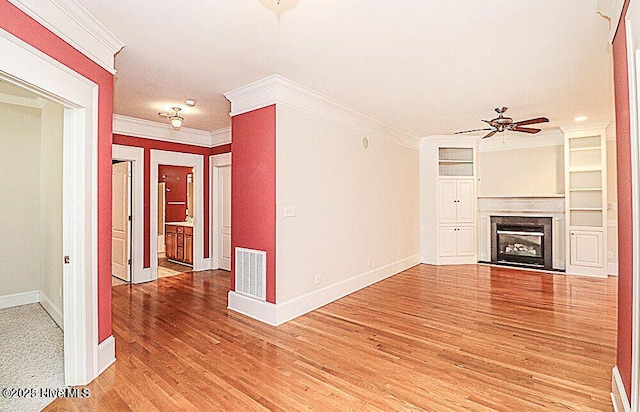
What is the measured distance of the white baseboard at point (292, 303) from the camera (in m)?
3.77

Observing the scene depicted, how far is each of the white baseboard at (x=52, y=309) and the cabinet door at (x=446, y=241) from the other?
253 inches

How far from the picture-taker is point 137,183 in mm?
5672

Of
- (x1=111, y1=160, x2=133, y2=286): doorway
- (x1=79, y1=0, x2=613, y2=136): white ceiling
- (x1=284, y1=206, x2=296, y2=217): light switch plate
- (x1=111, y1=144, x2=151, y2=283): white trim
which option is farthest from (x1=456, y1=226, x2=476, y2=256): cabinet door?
(x1=111, y1=160, x2=133, y2=286): doorway

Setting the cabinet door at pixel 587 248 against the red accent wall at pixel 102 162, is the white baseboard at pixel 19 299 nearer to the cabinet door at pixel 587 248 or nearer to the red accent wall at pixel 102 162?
the red accent wall at pixel 102 162

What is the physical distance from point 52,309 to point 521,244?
803 centimetres

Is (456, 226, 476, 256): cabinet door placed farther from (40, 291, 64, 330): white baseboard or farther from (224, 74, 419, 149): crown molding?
(40, 291, 64, 330): white baseboard

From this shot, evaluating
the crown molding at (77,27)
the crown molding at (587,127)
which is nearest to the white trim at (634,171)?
the crown molding at (77,27)

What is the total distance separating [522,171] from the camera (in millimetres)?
7094

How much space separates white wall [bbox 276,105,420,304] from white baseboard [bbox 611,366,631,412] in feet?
9.38

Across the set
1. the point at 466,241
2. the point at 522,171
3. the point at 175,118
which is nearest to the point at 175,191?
the point at 175,118

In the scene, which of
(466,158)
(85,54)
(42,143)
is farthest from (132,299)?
(466,158)

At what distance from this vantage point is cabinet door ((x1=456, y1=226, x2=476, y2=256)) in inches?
284

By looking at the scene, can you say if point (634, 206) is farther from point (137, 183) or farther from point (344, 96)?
point (137, 183)

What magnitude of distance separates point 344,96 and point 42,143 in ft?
13.3
